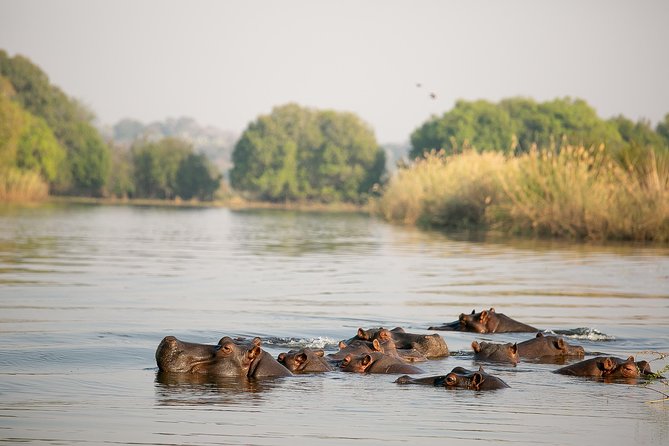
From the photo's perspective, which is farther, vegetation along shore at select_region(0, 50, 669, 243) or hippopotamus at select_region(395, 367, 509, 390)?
vegetation along shore at select_region(0, 50, 669, 243)

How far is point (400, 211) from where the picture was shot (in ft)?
136

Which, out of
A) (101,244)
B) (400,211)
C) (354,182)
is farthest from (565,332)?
(354,182)

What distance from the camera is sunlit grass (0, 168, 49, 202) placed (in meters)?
54.9

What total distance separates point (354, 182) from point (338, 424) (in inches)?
3483

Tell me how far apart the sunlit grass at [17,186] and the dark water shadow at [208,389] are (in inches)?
1954

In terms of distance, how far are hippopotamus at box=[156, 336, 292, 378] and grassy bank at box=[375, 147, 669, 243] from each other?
17715 mm

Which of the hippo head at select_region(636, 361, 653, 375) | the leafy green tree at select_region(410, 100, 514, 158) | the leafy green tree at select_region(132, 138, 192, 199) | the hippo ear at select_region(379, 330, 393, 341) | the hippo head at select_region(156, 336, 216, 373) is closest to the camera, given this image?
the hippo head at select_region(156, 336, 216, 373)

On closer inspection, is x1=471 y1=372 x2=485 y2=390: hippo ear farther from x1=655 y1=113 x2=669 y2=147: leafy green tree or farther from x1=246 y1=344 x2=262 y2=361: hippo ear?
x1=655 y1=113 x2=669 y2=147: leafy green tree

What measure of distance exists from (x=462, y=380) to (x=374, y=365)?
850mm

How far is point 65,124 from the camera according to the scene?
Answer: 8244cm

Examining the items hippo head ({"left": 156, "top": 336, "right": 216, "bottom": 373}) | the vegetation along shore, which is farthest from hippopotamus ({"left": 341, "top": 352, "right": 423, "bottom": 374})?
the vegetation along shore

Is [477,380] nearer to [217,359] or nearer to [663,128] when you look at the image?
[217,359]

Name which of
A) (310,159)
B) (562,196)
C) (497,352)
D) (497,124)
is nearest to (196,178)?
(310,159)

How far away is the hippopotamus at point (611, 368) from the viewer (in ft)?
24.8
